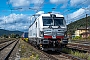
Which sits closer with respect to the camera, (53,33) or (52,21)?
(53,33)

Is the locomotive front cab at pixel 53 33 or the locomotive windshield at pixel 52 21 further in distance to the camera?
the locomotive windshield at pixel 52 21

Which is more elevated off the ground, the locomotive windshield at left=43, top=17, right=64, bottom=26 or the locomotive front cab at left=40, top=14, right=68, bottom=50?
the locomotive windshield at left=43, top=17, right=64, bottom=26

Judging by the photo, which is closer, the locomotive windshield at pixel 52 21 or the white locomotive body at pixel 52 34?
the white locomotive body at pixel 52 34

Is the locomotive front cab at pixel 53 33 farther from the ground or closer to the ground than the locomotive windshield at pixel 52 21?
closer to the ground

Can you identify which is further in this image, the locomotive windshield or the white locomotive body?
the locomotive windshield

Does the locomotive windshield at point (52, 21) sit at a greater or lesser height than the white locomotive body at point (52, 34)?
greater

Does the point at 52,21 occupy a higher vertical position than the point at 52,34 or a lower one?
higher

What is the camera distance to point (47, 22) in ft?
56.8

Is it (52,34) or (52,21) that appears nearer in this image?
(52,34)

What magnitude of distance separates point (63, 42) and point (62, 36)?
0.66 metres

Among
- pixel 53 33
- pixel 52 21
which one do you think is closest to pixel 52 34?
pixel 53 33

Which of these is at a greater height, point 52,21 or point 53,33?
point 52,21

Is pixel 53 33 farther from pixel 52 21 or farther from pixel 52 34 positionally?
pixel 52 21

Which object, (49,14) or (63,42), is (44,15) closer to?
(49,14)
